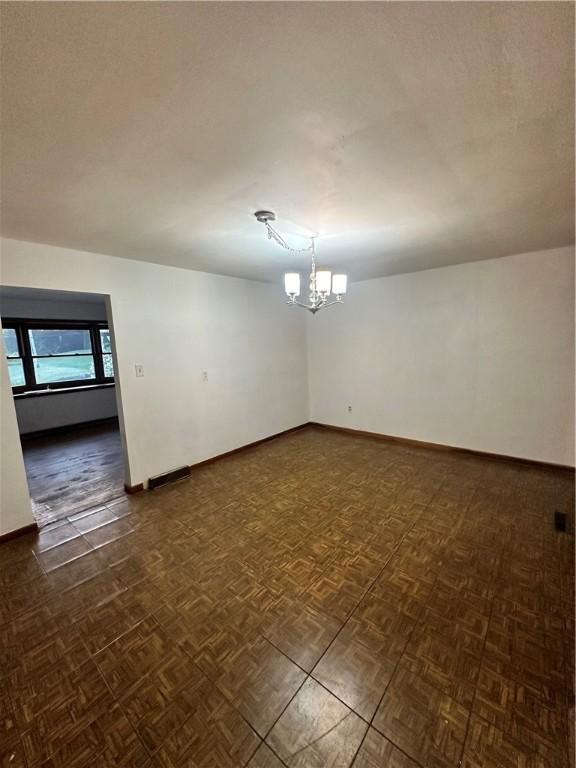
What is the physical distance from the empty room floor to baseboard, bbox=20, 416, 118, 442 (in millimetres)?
3524

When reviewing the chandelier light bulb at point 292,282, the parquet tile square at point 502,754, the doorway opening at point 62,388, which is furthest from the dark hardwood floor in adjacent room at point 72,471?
the parquet tile square at point 502,754

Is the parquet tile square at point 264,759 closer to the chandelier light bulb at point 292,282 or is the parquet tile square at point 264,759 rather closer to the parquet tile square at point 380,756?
the parquet tile square at point 380,756

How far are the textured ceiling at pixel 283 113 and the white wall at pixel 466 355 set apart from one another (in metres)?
1.48

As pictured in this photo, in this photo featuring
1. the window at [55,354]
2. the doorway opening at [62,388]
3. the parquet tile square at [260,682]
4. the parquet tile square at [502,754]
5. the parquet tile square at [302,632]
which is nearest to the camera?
the parquet tile square at [502,754]

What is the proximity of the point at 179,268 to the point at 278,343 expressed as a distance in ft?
6.04

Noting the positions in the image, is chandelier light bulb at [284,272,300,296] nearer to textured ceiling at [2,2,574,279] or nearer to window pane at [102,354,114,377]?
textured ceiling at [2,2,574,279]

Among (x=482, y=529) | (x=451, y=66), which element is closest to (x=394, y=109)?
(x=451, y=66)

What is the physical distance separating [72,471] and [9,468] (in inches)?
58.9

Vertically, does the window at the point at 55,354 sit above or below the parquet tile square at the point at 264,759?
above

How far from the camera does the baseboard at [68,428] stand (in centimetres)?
518

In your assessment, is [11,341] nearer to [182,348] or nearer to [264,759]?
[182,348]

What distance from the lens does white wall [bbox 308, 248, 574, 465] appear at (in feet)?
10.7

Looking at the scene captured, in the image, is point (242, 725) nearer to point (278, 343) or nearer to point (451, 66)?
point (451, 66)

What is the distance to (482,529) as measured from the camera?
7.82 ft
